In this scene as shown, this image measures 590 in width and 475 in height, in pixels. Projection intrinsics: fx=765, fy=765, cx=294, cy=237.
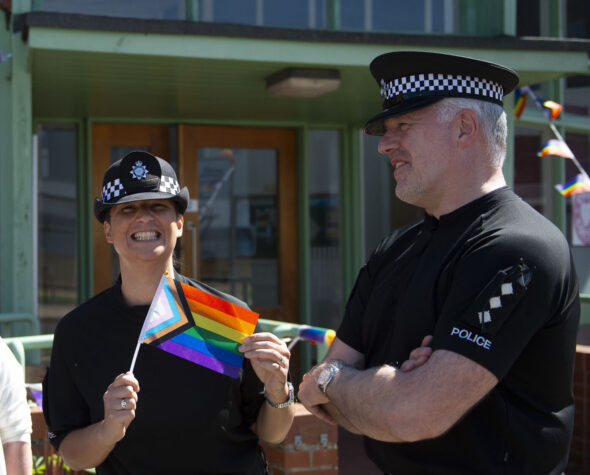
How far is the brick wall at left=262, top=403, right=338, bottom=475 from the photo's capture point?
375 centimetres

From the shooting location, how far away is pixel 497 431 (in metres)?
1.86

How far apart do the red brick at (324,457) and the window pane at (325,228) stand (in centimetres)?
400

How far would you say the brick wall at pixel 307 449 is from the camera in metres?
3.75

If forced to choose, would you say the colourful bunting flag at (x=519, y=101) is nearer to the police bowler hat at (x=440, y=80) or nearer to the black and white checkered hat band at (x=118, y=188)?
the police bowler hat at (x=440, y=80)

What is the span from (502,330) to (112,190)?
135 cm

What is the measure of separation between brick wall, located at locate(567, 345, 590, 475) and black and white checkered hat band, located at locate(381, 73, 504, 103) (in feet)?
12.2

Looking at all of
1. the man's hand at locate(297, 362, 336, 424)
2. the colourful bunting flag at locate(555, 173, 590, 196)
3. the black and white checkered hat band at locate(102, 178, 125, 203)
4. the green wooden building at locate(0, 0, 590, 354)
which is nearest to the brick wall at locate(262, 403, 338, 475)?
the man's hand at locate(297, 362, 336, 424)

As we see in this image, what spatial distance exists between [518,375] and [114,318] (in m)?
1.28

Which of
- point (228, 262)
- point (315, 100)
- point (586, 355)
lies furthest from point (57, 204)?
point (586, 355)

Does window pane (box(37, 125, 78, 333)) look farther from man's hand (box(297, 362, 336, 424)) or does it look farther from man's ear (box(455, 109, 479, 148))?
man's ear (box(455, 109, 479, 148))

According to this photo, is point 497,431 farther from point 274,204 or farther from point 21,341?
point 274,204

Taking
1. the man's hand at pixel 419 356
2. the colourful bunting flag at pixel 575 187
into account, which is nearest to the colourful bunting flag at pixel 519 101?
the colourful bunting flag at pixel 575 187

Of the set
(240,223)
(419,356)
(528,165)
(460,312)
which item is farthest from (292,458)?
(528,165)

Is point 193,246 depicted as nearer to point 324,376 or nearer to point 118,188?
point 118,188
